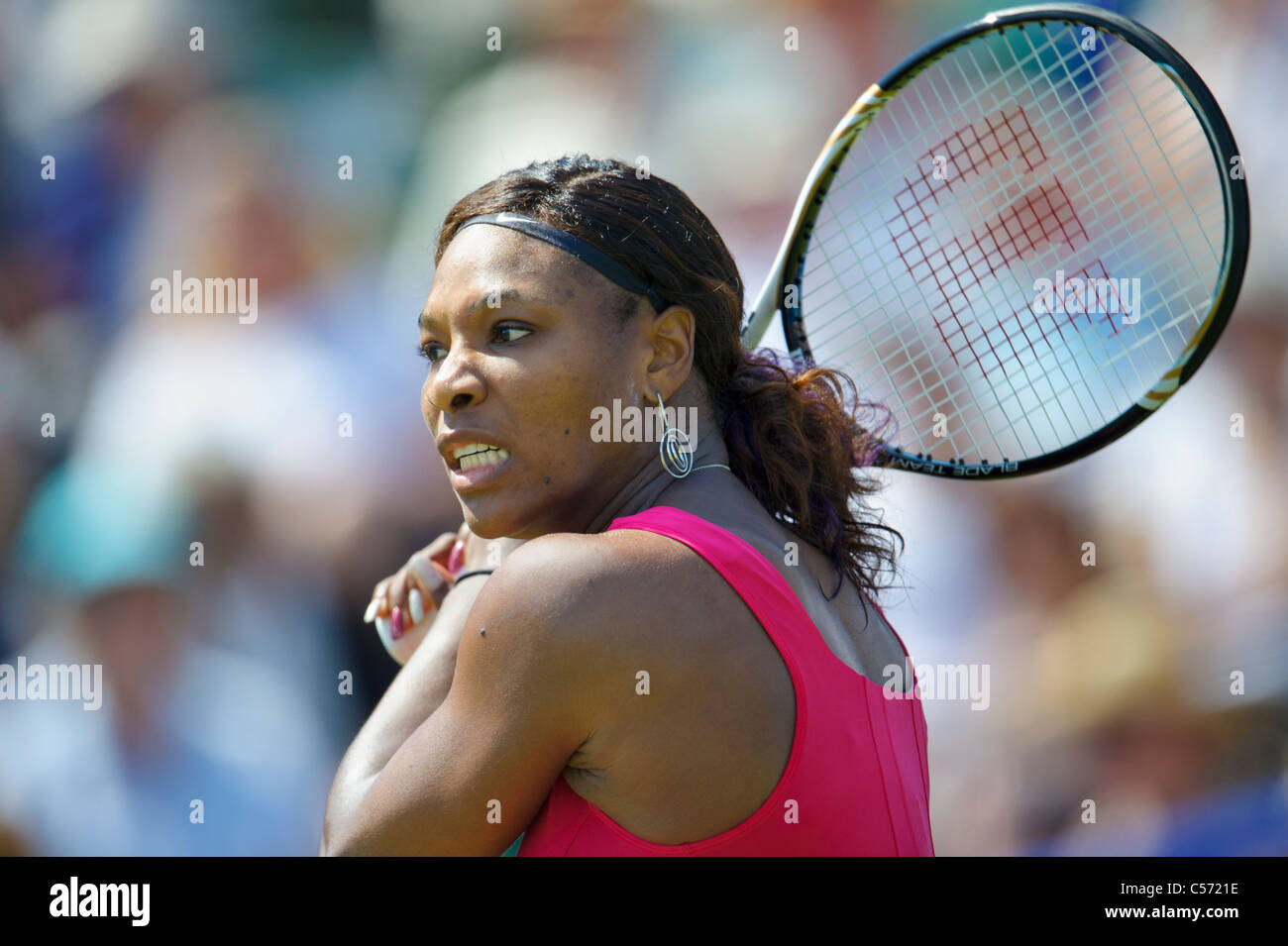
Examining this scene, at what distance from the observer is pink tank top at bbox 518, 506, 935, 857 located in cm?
153

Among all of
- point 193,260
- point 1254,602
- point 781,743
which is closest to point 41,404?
point 193,260

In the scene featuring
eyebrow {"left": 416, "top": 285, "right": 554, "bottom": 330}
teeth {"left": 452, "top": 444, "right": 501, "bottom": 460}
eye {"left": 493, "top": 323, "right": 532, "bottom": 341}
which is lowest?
teeth {"left": 452, "top": 444, "right": 501, "bottom": 460}

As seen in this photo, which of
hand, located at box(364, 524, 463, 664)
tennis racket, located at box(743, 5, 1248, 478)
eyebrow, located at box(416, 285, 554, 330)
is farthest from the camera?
hand, located at box(364, 524, 463, 664)

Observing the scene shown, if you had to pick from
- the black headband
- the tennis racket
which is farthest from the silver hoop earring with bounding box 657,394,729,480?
the tennis racket

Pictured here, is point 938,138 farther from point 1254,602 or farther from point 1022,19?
point 1254,602

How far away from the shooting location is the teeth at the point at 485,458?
175 centimetres

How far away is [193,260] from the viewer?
152 inches

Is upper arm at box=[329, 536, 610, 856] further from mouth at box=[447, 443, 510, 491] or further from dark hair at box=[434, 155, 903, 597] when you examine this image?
dark hair at box=[434, 155, 903, 597]

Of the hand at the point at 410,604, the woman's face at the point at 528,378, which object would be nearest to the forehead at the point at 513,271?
the woman's face at the point at 528,378

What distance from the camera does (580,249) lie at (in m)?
1.76

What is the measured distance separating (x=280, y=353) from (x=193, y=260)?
17.4 inches

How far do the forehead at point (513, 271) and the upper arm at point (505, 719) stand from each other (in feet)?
1.30

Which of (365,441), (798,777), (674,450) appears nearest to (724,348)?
(674,450)

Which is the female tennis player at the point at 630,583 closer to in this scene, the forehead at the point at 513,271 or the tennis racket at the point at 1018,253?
the forehead at the point at 513,271
